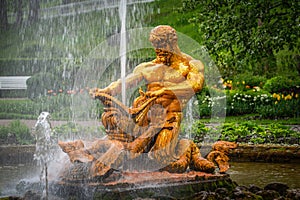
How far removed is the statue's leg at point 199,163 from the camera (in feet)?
19.5

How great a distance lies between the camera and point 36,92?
15180mm

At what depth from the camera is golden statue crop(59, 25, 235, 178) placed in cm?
573

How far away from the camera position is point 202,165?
5.95 m

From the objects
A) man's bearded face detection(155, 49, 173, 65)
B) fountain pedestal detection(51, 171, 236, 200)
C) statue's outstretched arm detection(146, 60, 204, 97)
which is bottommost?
fountain pedestal detection(51, 171, 236, 200)

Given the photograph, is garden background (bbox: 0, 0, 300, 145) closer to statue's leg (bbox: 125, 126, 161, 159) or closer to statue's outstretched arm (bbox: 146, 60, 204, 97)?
statue's outstretched arm (bbox: 146, 60, 204, 97)

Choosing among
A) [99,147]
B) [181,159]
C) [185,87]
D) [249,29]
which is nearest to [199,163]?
[181,159]

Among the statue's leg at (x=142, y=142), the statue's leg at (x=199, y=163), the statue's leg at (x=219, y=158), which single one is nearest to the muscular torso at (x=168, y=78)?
the statue's leg at (x=142, y=142)

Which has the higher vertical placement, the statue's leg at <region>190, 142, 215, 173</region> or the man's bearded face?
the man's bearded face

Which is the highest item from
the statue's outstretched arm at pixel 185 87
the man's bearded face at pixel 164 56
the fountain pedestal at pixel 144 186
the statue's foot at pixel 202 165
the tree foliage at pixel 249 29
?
the tree foliage at pixel 249 29

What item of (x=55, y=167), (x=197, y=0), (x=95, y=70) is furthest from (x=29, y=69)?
(x=55, y=167)

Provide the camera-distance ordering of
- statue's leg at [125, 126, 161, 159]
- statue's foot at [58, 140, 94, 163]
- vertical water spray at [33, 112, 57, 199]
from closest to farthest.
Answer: statue's foot at [58, 140, 94, 163] → statue's leg at [125, 126, 161, 159] → vertical water spray at [33, 112, 57, 199]

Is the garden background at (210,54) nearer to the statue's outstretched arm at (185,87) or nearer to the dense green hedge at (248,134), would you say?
the dense green hedge at (248,134)

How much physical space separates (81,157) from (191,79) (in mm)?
1455

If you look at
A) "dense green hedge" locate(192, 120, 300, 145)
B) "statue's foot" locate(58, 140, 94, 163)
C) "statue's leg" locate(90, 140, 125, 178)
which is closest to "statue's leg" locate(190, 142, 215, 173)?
"statue's leg" locate(90, 140, 125, 178)
